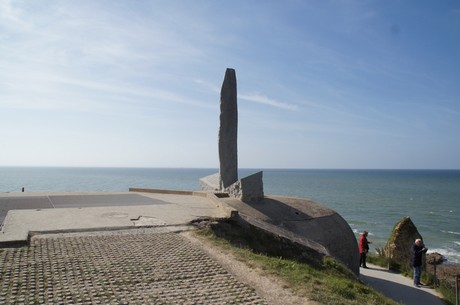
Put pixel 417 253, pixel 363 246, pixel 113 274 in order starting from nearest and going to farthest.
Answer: pixel 113 274 → pixel 417 253 → pixel 363 246

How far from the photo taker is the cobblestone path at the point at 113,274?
529 cm

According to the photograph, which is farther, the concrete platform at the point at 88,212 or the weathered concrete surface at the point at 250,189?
the weathered concrete surface at the point at 250,189

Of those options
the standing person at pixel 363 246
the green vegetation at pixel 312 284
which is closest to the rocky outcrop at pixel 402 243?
the standing person at pixel 363 246

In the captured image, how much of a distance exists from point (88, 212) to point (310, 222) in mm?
7361

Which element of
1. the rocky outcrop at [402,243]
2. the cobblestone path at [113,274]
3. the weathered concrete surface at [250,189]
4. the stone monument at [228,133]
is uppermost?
the stone monument at [228,133]

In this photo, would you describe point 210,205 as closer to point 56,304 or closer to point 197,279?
point 197,279

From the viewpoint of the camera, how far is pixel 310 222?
533 inches

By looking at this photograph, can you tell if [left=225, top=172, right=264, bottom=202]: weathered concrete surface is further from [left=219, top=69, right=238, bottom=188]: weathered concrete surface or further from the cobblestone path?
the cobblestone path

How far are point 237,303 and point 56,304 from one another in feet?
7.74

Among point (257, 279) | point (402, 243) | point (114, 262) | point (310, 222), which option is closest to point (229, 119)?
point (310, 222)

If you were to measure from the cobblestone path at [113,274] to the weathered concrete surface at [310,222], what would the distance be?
212 inches

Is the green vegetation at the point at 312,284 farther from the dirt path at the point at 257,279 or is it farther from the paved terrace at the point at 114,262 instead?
the paved terrace at the point at 114,262

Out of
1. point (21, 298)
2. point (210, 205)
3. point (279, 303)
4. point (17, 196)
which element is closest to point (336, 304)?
point (279, 303)

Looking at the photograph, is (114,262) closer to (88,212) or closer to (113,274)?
(113,274)
